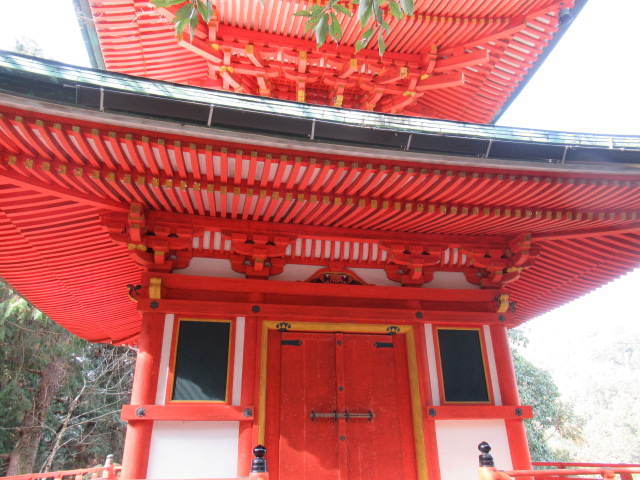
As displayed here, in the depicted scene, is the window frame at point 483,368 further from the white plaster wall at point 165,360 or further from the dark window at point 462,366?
the white plaster wall at point 165,360

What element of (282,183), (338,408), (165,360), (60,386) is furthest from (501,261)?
(60,386)

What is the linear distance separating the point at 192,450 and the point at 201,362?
0.91 metres

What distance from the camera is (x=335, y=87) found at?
6.95 metres

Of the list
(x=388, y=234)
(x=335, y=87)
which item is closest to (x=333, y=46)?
(x=335, y=87)

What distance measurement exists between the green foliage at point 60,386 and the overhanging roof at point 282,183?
44.4 feet

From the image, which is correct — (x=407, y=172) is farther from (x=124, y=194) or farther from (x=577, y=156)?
(x=124, y=194)

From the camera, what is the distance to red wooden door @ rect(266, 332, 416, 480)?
195 inches

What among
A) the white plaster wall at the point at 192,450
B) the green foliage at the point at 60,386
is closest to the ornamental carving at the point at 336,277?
the white plaster wall at the point at 192,450

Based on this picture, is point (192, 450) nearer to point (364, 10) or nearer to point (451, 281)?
point (451, 281)

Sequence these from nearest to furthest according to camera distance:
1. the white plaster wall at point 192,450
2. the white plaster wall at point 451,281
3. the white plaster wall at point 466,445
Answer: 1. the white plaster wall at point 192,450
2. the white plaster wall at point 466,445
3. the white plaster wall at point 451,281

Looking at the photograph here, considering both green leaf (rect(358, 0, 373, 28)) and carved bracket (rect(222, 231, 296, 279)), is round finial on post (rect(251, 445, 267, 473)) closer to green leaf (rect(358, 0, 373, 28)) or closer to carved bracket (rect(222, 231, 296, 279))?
carved bracket (rect(222, 231, 296, 279))

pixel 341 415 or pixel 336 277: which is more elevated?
pixel 336 277

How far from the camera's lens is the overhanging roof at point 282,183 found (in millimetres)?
3707

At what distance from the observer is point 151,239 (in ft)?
16.4
